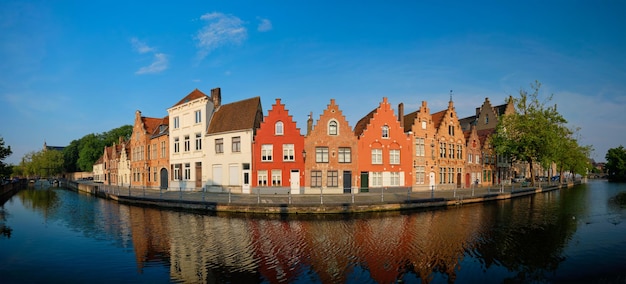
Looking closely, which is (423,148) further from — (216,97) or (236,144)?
(216,97)

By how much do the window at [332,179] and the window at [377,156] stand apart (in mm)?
4653

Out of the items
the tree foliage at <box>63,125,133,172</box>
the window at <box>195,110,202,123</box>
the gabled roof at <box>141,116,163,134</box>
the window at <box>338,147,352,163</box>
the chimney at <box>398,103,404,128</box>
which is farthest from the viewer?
the tree foliage at <box>63,125,133,172</box>

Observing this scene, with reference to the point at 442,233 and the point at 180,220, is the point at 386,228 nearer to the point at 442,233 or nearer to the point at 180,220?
the point at 442,233

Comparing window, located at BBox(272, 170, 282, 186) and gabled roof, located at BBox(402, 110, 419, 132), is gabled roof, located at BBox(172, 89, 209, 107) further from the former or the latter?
gabled roof, located at BBox(402, 110, 419, 132)

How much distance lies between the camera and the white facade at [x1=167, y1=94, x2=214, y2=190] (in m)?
37.3

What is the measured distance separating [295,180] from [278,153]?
327cm

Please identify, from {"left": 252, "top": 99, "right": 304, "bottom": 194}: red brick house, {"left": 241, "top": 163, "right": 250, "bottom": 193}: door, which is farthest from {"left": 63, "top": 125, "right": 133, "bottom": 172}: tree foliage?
{"left": 252, "top": 99, "right": 304, "bottom": 194}: red brick house

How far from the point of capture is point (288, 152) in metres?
34.0

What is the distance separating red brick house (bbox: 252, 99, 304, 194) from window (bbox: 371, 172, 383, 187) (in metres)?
8.05

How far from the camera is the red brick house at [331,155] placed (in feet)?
112

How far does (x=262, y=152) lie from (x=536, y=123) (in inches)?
1466

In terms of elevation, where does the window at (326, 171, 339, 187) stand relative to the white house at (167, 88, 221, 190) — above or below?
below

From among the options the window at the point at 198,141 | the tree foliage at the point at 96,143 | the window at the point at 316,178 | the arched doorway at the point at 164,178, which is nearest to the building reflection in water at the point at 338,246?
the window at the point at 316,178

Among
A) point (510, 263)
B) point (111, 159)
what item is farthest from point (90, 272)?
point (111, 159)
